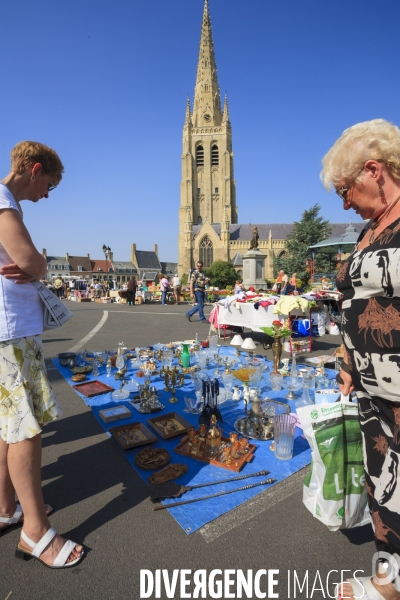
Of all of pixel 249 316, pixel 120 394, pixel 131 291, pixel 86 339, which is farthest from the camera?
pixel 131 291

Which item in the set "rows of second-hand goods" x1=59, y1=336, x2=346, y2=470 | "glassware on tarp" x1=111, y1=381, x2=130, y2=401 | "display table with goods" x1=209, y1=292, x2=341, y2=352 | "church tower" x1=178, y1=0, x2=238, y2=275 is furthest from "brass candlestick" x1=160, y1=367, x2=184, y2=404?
"church tower" x1=178, y1=0, x2=238, y2=275

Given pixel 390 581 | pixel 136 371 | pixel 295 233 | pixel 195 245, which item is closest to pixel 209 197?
pixel 195 245

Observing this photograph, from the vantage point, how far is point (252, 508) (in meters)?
2.45

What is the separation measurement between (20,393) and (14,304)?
51cm

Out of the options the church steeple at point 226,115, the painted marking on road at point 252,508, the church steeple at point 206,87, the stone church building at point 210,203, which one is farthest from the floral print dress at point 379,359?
the church steeple at point 206,87

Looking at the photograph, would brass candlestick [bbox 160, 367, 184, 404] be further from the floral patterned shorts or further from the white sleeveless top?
the white sleeveless top

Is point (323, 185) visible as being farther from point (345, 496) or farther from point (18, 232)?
point (345, 496)

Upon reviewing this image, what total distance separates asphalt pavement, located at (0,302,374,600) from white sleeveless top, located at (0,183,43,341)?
1.46 m

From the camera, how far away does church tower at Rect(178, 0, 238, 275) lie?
60.2 metres

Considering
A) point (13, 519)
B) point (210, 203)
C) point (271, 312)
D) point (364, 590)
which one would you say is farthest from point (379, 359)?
point (210, 203)

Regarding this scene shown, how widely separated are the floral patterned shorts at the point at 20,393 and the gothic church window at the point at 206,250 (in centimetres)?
5860

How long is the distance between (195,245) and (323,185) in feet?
193

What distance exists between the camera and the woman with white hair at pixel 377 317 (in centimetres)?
138

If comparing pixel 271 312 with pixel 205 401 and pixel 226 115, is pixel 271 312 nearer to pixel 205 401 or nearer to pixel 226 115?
pixel 205 401
